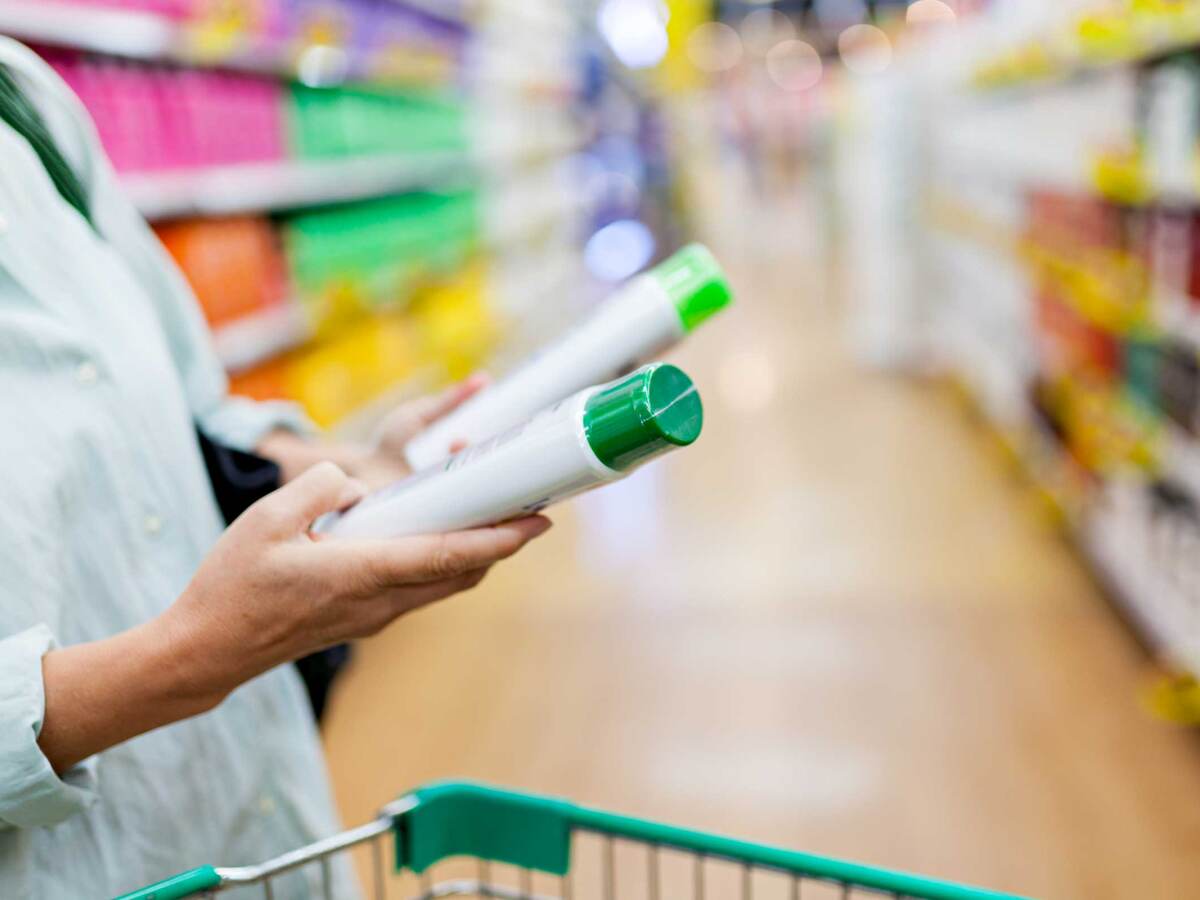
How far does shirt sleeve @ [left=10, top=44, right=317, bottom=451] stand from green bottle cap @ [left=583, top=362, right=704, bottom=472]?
20.4 inches

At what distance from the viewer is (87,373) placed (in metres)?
0.88

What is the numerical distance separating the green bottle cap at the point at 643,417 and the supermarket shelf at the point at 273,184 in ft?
7.26

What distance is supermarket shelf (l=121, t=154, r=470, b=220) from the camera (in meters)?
2.75

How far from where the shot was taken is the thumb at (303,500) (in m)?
A: 0.75

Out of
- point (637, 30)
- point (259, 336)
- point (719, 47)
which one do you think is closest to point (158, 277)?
point (259, 336)

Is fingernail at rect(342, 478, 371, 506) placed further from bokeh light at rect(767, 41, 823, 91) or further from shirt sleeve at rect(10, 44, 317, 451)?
bokeh light at rect(767, 41, 823, 91)

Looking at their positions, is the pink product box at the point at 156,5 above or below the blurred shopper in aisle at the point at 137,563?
above

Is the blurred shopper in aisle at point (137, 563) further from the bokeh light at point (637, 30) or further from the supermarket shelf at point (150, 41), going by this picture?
the bokeh light at point (637, 30)

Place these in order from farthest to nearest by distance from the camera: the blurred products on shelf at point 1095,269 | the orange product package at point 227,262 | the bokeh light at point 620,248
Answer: the bokeh light at point 620,248 → the orange product package at point 227,262 → the blurred products on shelf at point 1095,269

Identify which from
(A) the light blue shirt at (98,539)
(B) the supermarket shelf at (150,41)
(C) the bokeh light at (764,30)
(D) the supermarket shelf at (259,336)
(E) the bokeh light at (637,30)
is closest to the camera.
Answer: (A) the light blue shirt at (98,539)

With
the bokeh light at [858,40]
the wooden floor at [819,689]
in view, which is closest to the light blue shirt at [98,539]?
the wooden floor at [819,689]

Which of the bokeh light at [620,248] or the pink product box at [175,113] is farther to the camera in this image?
the bokeh light at [620,248]

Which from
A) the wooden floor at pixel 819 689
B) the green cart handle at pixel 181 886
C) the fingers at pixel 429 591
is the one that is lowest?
the wooden floor at pixel 819 689

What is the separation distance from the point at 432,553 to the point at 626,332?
0.24 m
